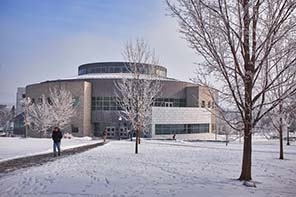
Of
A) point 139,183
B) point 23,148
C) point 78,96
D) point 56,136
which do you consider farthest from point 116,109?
point 139,183

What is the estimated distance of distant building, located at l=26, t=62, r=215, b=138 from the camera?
243 ft

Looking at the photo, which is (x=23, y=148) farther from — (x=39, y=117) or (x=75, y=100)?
(x=75, y=100)

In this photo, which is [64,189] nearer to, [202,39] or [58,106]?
[202,39]

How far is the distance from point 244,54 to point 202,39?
1.53 metres

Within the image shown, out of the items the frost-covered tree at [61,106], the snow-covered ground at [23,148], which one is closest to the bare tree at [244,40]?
the snow-covered ground at [23,148]

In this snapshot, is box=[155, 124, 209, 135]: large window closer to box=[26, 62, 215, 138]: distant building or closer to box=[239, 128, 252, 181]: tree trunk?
box=[26, 62, 215, 138]: distant building

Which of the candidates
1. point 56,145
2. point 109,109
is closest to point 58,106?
point 109,109

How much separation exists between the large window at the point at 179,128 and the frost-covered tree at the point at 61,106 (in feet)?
52.3

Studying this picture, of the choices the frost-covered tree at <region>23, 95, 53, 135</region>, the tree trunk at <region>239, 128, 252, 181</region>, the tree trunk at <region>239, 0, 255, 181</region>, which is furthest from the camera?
the frost-covered tree at <region>23, 95, 53, 135</region>

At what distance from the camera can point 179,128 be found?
253 ft

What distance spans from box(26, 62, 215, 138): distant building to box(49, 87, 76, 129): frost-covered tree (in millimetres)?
2428

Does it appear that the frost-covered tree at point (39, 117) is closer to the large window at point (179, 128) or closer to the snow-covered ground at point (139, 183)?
the large window at point (179, 128)

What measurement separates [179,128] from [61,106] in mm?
23901

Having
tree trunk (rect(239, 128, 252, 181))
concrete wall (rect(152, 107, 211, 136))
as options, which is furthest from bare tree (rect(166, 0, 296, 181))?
concrete wall (rect(152, 107, 211, 136))
